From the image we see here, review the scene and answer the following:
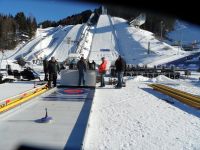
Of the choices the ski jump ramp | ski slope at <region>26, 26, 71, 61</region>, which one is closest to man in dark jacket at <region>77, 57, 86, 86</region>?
the ski jump ramp

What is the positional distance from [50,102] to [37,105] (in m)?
0.90

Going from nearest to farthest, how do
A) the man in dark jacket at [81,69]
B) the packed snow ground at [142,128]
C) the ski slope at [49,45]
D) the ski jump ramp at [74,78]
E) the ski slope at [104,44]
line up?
the packed snow ground at [142,128] < the man in dark jacket at [81,69] < the ski jump ramp at [74,78] < the ski slope at [104,44] < the ski slope at [49,45]

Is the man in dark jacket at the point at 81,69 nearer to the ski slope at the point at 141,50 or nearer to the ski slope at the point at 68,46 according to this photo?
the ski slope at the point at 141,50

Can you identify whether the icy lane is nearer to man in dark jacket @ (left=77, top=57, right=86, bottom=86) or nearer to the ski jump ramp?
man in dark jacket @ (left=77, top=57, right=86, bottom=86)

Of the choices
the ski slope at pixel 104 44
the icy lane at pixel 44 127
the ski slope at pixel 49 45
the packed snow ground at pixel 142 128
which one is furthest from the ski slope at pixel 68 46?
the packed snow ground at pixel 142 128

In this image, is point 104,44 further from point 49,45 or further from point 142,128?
point 142,128

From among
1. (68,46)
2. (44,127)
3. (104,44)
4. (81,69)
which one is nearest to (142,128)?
(44,127)

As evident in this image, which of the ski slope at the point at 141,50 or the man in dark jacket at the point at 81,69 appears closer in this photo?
the man in dark jacket at the point at 81,69

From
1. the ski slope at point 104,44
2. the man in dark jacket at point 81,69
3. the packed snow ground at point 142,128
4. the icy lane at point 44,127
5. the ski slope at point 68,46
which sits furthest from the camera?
the ski slope at point 68,46

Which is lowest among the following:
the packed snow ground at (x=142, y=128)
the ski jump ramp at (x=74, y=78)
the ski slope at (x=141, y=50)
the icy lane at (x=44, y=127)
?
the packed snow ground at (x=142, y=128)

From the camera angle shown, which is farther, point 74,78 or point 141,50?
point 141,50

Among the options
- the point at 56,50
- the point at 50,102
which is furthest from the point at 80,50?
the point at 50,102

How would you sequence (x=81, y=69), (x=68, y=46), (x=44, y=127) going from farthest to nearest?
(x=68, y=46) < (x=81, y=69) < (x=44, y=127)

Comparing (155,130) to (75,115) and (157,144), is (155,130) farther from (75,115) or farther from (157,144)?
(75,115)
